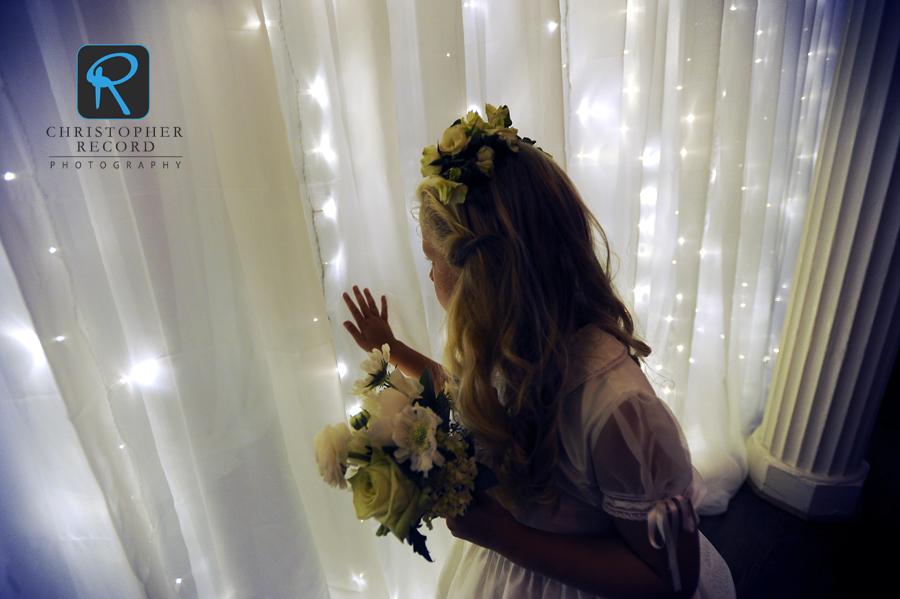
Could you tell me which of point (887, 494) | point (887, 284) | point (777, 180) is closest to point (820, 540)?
point (887, 494)

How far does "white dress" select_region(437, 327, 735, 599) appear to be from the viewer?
0.72 meters

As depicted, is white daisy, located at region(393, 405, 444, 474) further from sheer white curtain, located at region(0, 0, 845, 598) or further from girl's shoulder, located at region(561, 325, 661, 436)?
sheer white curtain, located at region(0, 0, 845, 598)

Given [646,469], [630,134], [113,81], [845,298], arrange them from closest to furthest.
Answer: [646,469]
[113,81]
[630,134]
[845,298]

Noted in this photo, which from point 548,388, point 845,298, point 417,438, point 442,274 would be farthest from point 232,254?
point 845,298

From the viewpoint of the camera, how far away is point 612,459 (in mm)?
721

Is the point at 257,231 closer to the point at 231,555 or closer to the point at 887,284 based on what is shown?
the point at 231,555

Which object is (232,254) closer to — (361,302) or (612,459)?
(361,302)

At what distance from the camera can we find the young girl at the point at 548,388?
2.40ft

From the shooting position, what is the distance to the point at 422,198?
2.90 feet

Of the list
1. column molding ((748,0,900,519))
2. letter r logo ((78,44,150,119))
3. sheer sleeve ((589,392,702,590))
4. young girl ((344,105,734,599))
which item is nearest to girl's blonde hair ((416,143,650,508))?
young girl ((344,105,734,599))

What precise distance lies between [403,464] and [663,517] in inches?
17.6

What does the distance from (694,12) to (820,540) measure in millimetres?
2233

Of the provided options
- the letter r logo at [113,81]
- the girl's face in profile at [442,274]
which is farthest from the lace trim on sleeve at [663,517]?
the letter r logo at [113,81]

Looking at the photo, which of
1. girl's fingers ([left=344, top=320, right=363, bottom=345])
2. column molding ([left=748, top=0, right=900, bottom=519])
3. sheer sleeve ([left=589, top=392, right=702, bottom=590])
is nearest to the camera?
sheer sleeve ([left=589, top=392, right=702, bottom=590])
